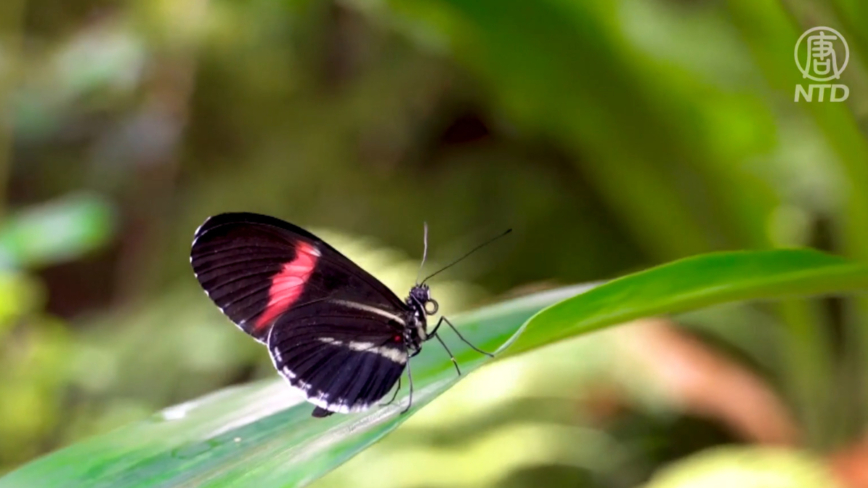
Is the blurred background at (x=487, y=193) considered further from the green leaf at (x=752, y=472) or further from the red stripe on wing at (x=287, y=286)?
the red stripe on wing at (x=287, y=286)

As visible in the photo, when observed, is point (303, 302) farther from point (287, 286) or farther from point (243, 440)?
point (243, 440)

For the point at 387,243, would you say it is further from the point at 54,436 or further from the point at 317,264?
the point at 317,264

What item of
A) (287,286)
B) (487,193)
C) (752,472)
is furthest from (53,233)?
(752,472)

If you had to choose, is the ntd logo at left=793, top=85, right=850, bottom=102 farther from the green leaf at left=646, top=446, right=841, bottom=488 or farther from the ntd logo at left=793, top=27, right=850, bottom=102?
the green leaf at left=646, top=446, right=841, bottom=488

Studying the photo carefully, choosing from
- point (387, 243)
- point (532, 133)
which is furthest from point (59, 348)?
point (532, 133)

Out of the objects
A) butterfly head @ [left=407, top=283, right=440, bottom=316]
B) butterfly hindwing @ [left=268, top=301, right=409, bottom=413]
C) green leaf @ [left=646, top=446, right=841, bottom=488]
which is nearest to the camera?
butterfly hindwing @ [left=268, top=301, right=409, bottom=413]

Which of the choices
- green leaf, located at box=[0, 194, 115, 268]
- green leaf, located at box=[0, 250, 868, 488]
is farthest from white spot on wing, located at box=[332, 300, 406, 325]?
green leaf, located at box=[0, 194, 115, 268]
